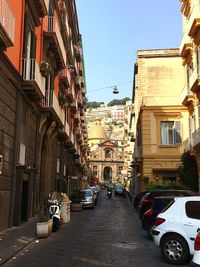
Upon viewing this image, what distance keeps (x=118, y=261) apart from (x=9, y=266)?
2.57 meters

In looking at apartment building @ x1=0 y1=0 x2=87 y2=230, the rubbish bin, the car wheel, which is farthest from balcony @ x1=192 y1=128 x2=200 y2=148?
the car wheel

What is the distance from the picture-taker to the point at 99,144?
467 feet

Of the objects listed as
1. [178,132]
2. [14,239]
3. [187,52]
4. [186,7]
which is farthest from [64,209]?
[178,132]

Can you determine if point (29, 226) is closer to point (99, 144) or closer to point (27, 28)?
point (27, 28)

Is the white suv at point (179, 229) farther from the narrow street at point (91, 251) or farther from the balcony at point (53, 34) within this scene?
the balcony at point (53, 34)

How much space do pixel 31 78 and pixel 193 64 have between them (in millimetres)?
12092

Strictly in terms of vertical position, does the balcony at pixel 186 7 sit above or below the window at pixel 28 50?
above

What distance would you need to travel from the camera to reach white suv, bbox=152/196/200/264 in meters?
9.46

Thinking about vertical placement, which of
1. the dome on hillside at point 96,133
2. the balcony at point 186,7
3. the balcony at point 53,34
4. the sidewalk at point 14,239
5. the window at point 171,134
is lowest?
the sidewalk at point 14,239

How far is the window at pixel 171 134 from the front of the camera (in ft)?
112

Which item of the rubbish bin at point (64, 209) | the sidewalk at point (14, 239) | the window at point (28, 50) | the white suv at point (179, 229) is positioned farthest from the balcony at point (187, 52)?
the white suv at point (179, 229)

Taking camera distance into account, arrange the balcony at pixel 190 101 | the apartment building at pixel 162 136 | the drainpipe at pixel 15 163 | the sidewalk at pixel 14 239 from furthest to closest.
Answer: the apartment building at pixel 162 136, the balcony at pixel 190 101, the drainpipe at pixel 15 163, the sidewalk at pixel 14 239

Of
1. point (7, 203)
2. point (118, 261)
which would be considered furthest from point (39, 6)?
point (118, 261)

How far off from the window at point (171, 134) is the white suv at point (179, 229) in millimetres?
24549
